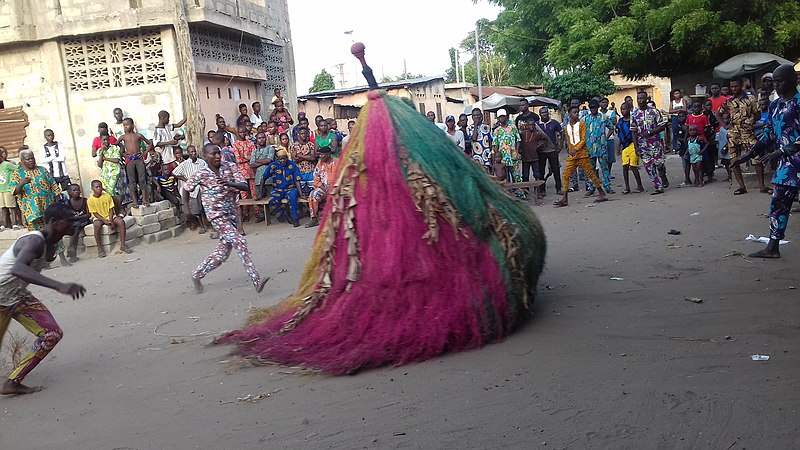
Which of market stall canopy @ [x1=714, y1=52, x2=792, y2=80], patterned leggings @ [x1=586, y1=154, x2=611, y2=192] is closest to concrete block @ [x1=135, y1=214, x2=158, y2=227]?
patterned leggings @ [x1=586, y1=154, x2=611, y2=192]

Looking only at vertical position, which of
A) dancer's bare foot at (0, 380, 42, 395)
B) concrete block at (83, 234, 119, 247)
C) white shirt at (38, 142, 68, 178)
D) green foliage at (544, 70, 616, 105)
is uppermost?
green foliage at (544, 70, 616, 105)

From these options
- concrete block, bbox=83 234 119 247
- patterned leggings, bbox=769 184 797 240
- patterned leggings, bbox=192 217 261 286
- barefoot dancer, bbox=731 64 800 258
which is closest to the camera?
barefoot dancer, bbox=731 64 800 258

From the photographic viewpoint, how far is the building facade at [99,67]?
46.7 feet

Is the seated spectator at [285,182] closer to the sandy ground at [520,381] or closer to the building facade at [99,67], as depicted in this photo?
the building facade at [99,67]

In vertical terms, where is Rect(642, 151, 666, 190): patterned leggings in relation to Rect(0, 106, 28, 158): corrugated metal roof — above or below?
below

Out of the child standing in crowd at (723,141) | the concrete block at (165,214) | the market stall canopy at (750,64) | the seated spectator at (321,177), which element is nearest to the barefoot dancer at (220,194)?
the seated spectator at (321,177)

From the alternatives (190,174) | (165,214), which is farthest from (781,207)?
(165,214)

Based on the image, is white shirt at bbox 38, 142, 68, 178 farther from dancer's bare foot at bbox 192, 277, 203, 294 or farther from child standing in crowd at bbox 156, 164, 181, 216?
dancer's bare foot at bbox 192, 277, 203, 294

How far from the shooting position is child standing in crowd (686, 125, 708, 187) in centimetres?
1249

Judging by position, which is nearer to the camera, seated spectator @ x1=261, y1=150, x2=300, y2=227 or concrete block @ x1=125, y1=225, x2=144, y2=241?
concrete block @ x1=125, y1=225, x2=144, y2=241

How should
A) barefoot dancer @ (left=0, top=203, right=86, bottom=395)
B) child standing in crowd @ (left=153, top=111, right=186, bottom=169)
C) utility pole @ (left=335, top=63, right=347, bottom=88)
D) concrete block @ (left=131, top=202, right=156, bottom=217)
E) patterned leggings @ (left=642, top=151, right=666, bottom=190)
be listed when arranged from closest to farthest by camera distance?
barefoot dancer @ (left=0, top=203, right=86, bottom=395) → patterned leggings @ (left=642, top=151, right=666, bottom=190) → concrete block @ (left=131, top=202, right=156, bottom=217) → child standing in crowd @ (left=153, top=111, right=186, bottom=169) → utility pole @ (left=335, top=63, right=347, bottom=88)

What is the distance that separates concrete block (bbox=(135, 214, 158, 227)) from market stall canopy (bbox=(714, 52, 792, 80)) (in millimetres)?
12622

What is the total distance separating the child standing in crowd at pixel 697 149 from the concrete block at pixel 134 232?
31.3 ft

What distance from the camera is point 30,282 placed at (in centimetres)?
513
